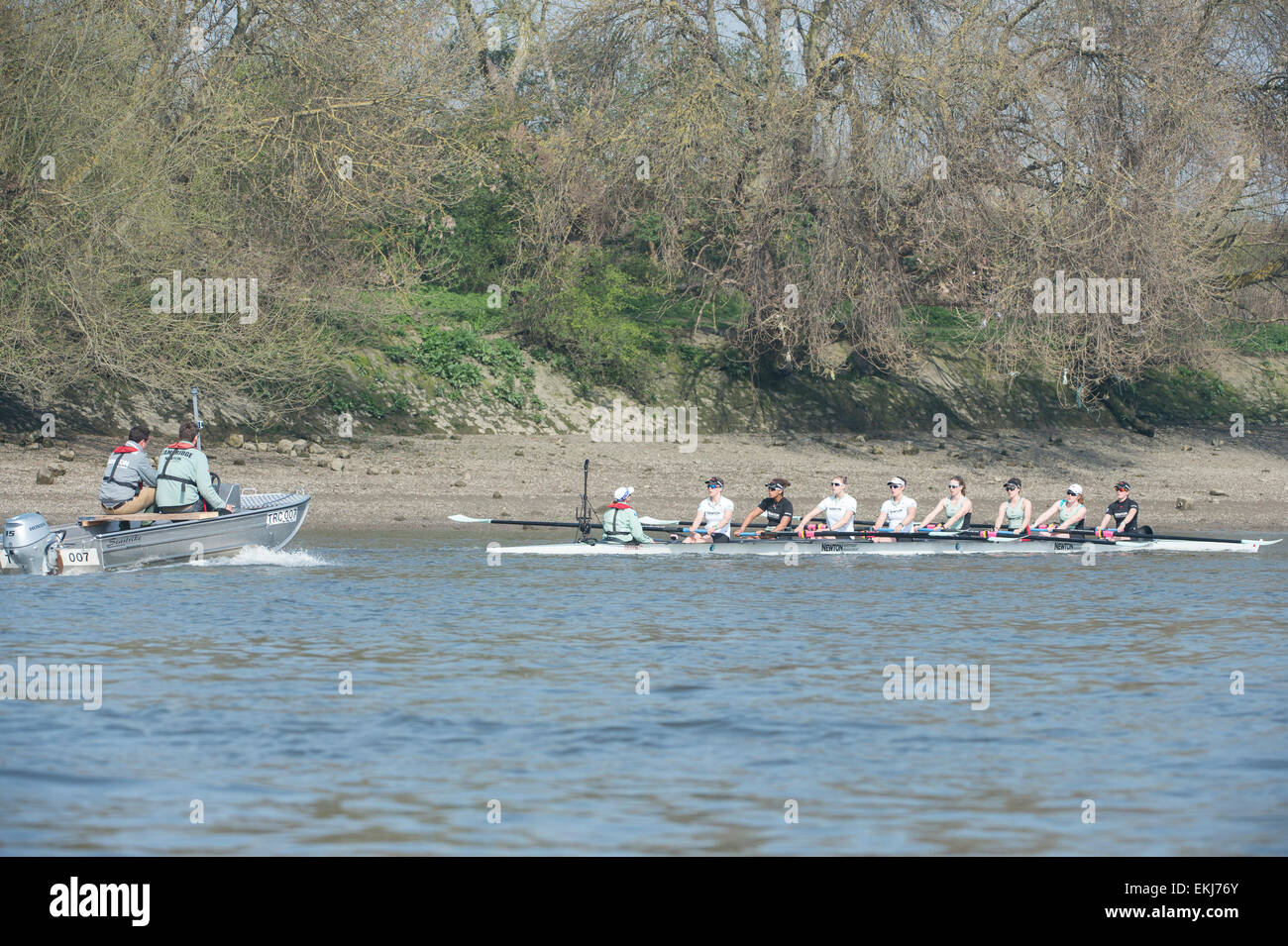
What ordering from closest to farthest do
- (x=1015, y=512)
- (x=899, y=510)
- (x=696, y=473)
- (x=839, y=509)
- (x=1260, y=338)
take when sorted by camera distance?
1. (x=839, y=509)
2. (x=899, y=510)
3. (x=1015, y=512)
4. (x=696, y=473)
5. (x=1260, y=338)

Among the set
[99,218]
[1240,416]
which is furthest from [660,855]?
[1240,416]

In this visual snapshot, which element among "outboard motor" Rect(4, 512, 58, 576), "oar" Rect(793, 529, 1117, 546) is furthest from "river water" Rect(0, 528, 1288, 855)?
"oar" Rect(793, 529, 1117, 546)

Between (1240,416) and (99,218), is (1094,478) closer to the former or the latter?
(1240,416)

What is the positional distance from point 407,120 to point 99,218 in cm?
746

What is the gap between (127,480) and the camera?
63.9 ft

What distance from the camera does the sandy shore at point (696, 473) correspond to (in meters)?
25.7

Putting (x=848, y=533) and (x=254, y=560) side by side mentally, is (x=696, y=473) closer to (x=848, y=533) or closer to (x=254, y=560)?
(x=848, y=533)

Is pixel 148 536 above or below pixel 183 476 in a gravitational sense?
below

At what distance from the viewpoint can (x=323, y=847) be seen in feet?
27.4

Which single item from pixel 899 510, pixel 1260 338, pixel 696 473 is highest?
pixel 1260 338

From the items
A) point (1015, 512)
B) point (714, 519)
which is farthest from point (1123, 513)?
point (714, 519)

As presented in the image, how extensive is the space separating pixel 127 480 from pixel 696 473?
1235 centimetres

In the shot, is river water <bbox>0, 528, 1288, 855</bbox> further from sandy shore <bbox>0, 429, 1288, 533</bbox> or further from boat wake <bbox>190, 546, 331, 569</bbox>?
sandy shore <bbox>0, 429, 1288, 533</bbox>
